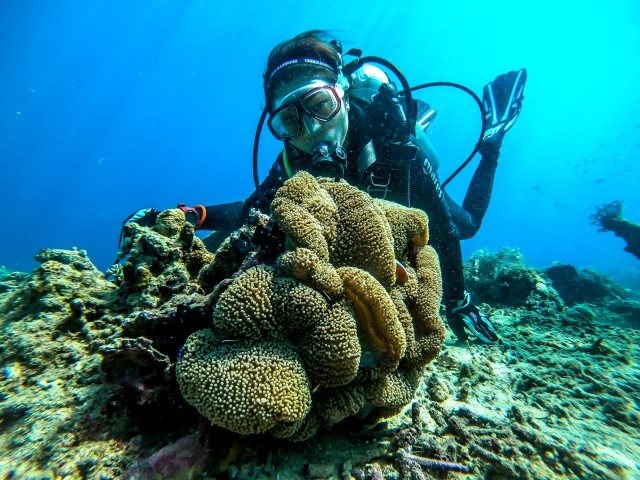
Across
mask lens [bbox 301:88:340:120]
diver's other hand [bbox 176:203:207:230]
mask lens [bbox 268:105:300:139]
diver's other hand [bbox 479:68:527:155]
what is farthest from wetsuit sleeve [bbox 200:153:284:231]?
diver's other hand [bbox 479:68:527:155]

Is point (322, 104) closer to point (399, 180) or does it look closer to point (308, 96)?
point (308, 96)

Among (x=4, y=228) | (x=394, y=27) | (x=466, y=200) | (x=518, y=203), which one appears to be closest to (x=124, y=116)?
(x=4, y=228)

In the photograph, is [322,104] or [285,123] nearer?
[322,104]

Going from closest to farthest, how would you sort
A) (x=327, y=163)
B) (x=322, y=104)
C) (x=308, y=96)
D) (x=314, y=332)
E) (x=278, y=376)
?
(x=278, y=376) < (x=314, y=332) < (x=327, y=163) < (x=308, y=96) < (x=322, y=104)

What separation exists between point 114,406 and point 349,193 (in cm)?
206

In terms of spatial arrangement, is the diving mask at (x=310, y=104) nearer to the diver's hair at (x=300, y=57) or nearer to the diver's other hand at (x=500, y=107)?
the diver's hair at (x=300, y=57)

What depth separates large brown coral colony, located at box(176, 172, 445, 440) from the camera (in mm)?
1551

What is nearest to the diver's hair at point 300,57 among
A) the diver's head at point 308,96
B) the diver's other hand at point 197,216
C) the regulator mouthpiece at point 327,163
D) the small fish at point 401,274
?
the diver's head at point 308,96

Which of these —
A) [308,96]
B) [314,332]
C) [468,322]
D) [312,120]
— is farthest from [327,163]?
[468,322]

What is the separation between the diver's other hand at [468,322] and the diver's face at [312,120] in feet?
8.64

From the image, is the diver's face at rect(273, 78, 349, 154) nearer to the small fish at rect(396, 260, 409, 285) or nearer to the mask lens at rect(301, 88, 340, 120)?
the mask lens at rect(301, 88, 340, 120)

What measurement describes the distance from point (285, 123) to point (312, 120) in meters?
0.43

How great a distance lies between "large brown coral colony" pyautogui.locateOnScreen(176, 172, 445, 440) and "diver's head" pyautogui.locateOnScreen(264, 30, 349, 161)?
1.94 m

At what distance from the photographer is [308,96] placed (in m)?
3.95
